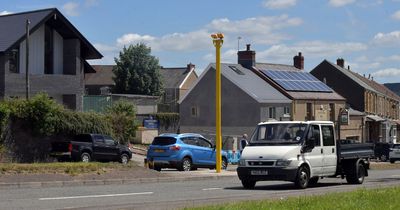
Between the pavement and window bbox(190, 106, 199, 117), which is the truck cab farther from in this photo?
window bbox(190, 106, 199, 117)

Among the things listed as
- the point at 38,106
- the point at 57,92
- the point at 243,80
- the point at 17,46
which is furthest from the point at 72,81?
the point at 243,80

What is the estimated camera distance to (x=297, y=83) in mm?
66125

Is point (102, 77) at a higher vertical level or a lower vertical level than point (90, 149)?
higher

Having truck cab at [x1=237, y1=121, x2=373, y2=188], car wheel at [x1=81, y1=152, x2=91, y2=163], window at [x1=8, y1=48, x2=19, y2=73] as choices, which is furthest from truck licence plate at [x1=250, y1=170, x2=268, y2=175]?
window at [x1=8, y1=48, x2=19, y2=73]

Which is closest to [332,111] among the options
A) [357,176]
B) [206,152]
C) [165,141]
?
[206,152]

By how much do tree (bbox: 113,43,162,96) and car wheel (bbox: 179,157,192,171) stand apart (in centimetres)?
5659

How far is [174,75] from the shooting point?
9500 cm

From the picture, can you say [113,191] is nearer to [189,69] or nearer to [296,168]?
[296,168]

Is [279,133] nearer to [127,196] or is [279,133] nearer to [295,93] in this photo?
[127,196]

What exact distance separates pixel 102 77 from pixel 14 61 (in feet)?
177

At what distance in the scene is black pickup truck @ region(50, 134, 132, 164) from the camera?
33.3 metres

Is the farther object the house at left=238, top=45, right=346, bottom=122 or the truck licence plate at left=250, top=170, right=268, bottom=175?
the house at left=238, top=45, right=346, bottom=122

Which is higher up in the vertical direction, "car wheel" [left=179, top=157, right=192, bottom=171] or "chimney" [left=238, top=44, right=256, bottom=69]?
"chimney" [left=238, top=44, right=256, bottom=69]

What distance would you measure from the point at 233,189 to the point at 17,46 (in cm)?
2387
